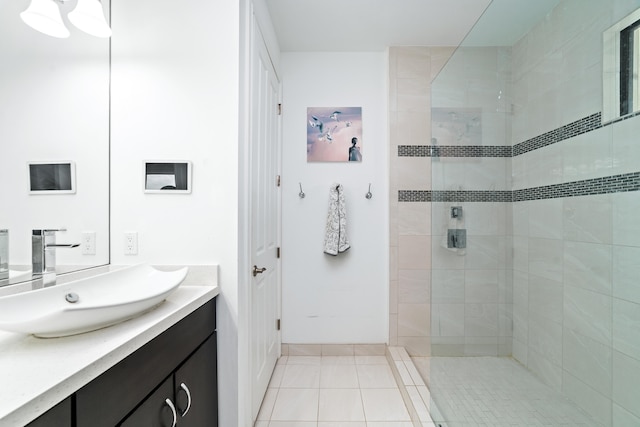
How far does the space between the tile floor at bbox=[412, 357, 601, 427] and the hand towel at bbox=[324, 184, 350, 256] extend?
3.54 ft

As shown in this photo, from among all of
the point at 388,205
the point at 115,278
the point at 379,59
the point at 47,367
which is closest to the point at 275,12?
the point at 379,59

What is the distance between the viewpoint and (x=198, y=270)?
4.64ft

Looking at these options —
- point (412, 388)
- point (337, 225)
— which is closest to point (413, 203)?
point (337, 225)

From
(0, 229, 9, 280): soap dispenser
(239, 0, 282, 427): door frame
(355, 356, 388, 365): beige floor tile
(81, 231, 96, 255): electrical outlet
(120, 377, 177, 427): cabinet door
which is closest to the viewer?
(120, 377, 177, 427): cabinet door

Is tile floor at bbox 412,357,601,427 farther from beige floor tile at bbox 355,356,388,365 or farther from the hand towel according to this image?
the hand towel

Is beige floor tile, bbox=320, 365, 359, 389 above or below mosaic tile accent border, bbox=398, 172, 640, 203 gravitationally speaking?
below

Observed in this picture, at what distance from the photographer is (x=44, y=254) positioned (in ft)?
3.55

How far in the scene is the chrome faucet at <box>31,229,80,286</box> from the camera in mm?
1067

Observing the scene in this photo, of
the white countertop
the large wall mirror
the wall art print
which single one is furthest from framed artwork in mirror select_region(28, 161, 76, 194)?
the wall art print

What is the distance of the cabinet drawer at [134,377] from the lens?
0.68 meters

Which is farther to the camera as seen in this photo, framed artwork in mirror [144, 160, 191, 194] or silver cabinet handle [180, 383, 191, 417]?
framed artwork in mirror [144, 160, 191, 194]

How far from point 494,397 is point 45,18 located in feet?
7.99

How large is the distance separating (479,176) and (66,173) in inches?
77.2

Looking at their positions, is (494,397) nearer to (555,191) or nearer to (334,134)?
(555,191)
